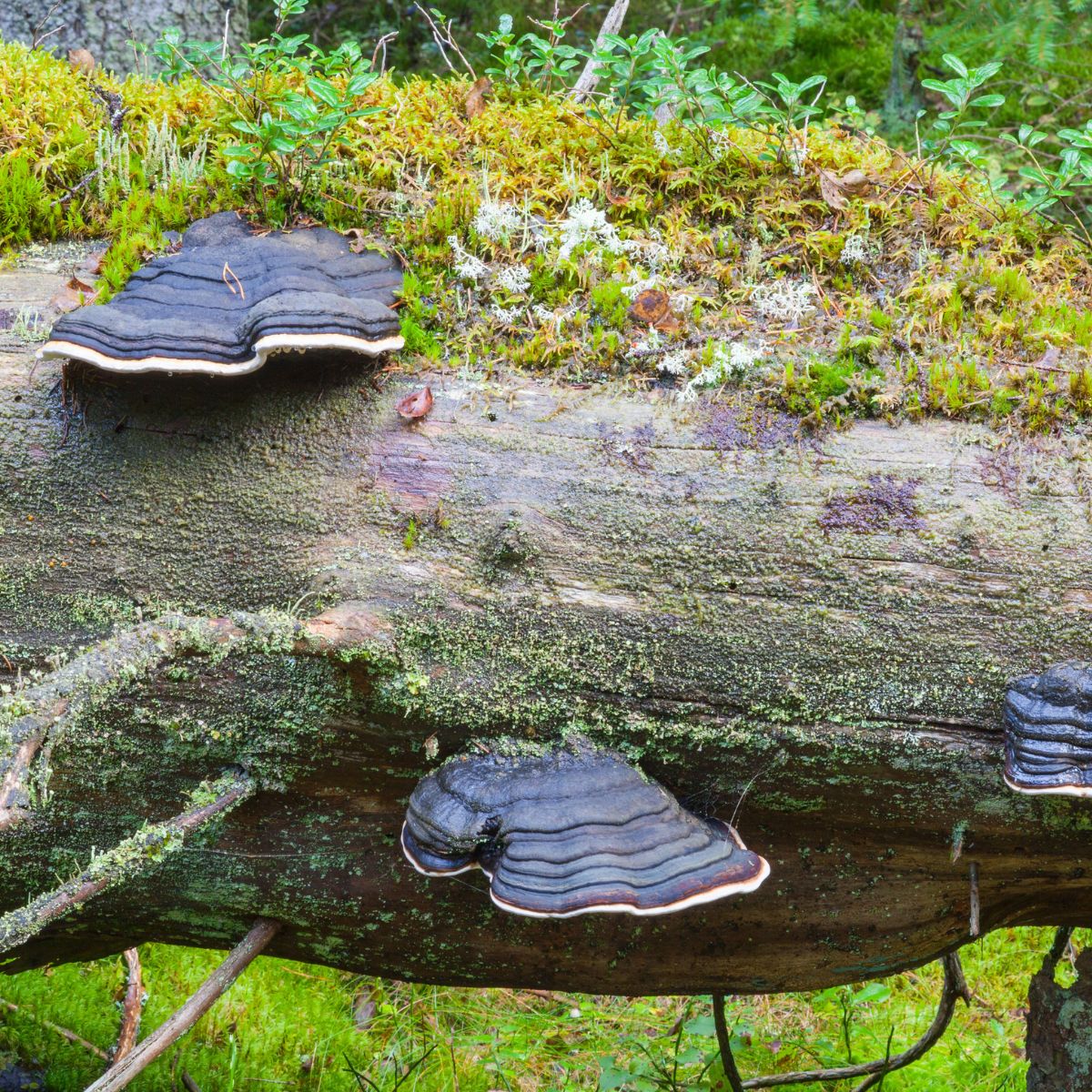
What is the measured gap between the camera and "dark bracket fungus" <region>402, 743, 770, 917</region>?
6.93ft

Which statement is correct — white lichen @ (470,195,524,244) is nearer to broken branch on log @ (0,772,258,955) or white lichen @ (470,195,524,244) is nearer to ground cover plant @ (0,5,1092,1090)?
ground cover plant @ (0,5,1092,1090)

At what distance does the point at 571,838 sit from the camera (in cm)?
217

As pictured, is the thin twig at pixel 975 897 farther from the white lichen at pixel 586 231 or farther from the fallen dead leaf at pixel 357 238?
the fallen dead leaf at pixel 357 238

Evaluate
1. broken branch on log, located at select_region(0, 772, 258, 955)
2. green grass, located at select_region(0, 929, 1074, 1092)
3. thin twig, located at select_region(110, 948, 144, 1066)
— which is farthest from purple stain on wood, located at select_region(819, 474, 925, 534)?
thin twig, located at select_region(110, 948, 144, 1066)

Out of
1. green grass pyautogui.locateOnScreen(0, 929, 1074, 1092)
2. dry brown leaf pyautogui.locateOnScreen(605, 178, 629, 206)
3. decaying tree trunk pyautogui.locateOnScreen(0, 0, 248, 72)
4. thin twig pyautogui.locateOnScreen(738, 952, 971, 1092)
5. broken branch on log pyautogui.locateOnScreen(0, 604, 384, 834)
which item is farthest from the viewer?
decaying tree trunk pyautogui.locateOnScreen(0, 0, 248, 72)

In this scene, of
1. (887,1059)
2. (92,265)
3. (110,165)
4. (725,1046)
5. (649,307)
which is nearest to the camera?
(649,307)

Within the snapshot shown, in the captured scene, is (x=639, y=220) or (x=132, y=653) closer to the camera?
(x=132, y=653)

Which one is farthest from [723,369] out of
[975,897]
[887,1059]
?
→ [887,1059]

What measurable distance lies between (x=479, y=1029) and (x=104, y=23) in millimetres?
6370

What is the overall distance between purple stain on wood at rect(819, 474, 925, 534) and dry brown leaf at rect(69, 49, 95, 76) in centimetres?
285

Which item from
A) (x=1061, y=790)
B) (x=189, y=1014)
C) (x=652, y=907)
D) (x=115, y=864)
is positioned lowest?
(x=189, y=1014)

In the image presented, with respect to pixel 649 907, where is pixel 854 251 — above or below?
above

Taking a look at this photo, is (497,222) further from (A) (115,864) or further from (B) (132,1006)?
(B) (132,1006)

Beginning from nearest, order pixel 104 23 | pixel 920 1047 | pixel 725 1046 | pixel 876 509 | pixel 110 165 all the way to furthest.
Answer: pixel 876 509
pixel 110 165
pixel 725 1046
pixel 920 1047
pixel 104 23
